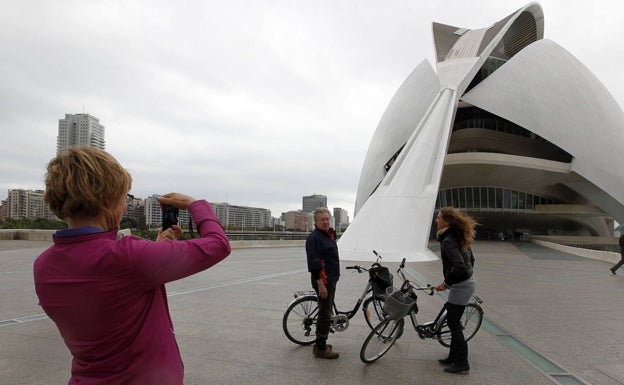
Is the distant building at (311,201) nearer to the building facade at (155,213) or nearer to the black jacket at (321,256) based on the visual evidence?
the building facade at (155,213)

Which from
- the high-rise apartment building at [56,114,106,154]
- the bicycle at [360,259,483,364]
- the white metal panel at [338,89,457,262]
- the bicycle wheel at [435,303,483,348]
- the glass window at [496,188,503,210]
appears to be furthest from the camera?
the glass window at [496,188,503,210]

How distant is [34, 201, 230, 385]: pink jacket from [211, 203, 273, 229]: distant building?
4226cm

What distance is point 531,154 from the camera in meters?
33.2

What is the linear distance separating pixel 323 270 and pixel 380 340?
0.85 m

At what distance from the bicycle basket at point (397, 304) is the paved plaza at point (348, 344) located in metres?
0.47

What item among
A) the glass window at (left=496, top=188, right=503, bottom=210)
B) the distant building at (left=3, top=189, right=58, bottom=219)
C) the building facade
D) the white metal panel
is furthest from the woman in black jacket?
the distant building at (left=3, top=189, right=58, bottom=219)

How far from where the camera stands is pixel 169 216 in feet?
5.32

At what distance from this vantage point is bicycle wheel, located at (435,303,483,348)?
4386 millimetres

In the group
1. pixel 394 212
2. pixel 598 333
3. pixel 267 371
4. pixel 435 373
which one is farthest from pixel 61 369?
pixel 394 212

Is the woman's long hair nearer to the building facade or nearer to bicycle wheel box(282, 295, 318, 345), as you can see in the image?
bicycle wheel box(282, 295, 318, 345)

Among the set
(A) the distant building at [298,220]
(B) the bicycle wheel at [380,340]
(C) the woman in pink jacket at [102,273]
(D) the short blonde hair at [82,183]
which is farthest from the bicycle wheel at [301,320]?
(A) the distant building at [298,220]

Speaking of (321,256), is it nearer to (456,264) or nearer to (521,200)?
(456,264)

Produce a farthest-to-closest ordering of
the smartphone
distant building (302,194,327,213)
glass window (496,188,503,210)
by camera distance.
→ distant building (302,194,327,213) → glass window (496,188,503,210) → the smartphone

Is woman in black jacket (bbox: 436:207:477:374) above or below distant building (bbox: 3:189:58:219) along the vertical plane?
below
